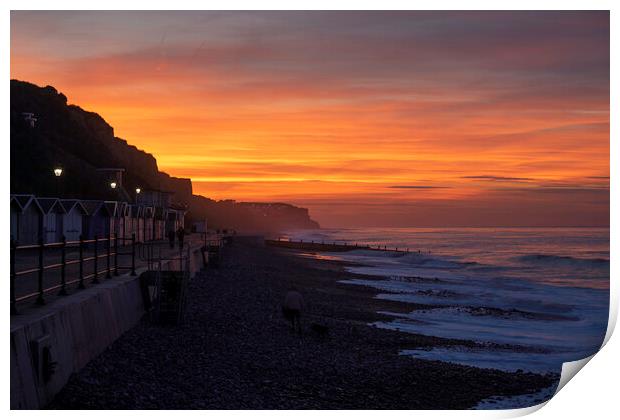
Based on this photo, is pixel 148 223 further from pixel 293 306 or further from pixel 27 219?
pixel 293 306

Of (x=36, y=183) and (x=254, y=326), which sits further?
(x=36, y=183)

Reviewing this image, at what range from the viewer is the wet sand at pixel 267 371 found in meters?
11.4

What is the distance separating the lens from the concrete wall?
8.72 metres

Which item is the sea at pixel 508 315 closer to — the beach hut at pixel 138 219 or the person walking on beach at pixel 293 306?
the person walking on beach at pixel 293 306

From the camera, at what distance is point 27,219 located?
36.0 metres

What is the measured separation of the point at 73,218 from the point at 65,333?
33687 millimetres

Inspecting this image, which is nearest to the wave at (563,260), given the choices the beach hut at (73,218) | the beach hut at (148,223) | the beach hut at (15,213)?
the beach hut at (148,223)

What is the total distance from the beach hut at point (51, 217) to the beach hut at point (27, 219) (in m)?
0.35

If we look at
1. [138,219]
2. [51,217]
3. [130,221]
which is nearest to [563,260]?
[138,219]

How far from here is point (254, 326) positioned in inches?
772
